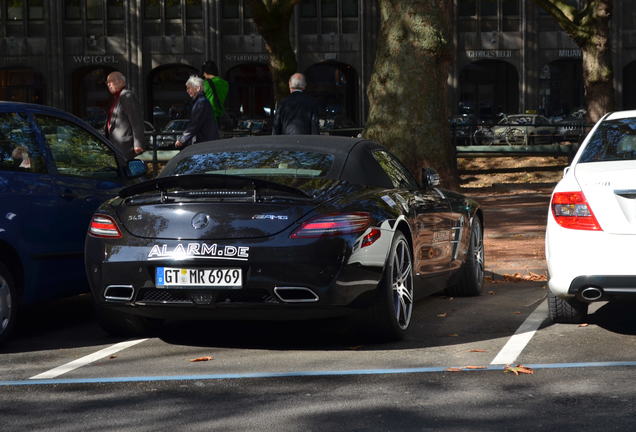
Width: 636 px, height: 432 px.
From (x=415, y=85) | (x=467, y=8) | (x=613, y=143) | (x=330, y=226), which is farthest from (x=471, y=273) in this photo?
(x=467, y=8)

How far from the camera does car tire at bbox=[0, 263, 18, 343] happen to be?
7.74m

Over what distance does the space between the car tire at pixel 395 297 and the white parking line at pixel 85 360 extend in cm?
155

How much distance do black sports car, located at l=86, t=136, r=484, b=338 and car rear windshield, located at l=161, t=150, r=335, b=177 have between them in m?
0.02

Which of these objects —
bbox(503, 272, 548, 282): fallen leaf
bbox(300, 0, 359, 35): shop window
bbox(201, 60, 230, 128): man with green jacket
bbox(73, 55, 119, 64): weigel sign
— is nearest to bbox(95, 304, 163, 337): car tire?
bbox(503, 272, 548, 282): fallen leaf

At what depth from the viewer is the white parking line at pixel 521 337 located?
280 inches

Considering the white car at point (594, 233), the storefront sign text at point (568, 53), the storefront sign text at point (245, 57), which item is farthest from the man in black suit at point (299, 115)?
the storefront sign text at point (568, 53)

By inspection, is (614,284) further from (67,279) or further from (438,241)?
(67,279)

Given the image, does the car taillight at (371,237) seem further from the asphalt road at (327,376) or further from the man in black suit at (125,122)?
the man in black suit at (125,122)

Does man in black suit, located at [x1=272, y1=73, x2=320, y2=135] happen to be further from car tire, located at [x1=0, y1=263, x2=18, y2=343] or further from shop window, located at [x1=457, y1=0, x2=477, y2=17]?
shop window, located at [x1=457, y1=0, x2=477, y2=17]

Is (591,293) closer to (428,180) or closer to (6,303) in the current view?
(428,180)

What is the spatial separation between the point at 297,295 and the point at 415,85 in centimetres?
819

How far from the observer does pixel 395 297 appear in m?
7.82

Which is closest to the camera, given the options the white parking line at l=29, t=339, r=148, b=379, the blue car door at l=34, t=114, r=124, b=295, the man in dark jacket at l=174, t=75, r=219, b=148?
the white parking line at l=29, t=339, r=148, b=379

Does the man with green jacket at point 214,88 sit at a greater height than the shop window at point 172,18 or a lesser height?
lesser
